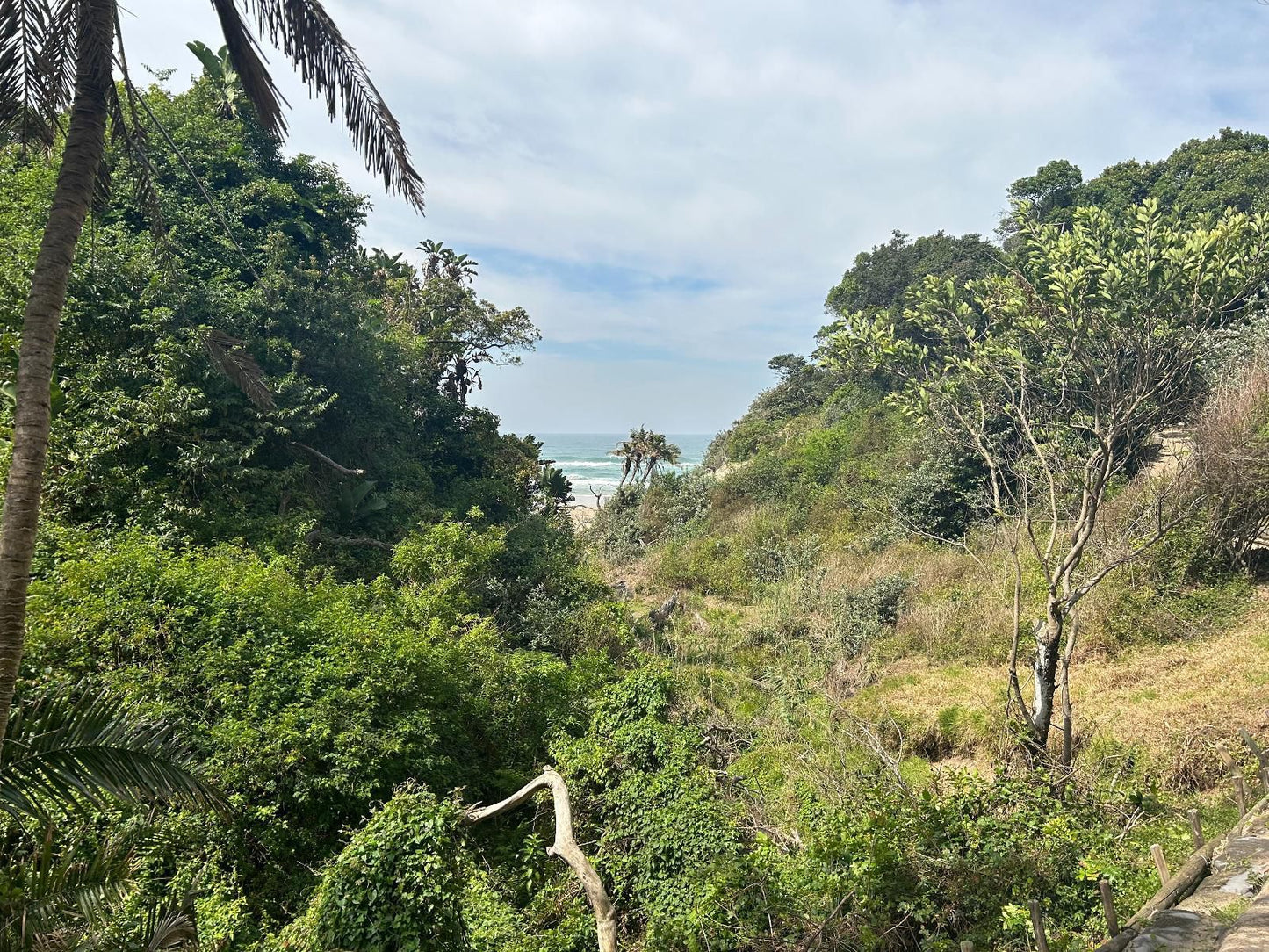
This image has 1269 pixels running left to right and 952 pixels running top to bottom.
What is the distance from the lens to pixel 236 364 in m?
4.79

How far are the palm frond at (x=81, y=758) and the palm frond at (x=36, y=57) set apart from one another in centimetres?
311

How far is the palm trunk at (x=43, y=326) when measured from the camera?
9.05ft

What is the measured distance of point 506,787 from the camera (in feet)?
24.9

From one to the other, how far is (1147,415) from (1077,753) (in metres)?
3.93

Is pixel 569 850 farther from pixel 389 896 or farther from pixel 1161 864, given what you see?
pixel 1161 864

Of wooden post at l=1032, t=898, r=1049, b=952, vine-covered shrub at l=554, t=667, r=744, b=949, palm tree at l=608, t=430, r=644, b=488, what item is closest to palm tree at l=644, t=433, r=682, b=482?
palm tree at l=608, t=430, r=644, b=488

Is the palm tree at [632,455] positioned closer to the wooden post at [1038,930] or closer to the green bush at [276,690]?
the green bush at [276,690]

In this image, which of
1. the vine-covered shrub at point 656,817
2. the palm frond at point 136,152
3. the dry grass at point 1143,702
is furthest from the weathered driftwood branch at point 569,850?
the palm frond at point 136,152

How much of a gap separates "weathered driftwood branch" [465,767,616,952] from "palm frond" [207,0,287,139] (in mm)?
5717

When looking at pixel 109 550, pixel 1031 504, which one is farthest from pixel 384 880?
pixel 1031 504

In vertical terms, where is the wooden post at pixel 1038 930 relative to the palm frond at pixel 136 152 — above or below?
below

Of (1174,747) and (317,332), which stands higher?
(317,332)

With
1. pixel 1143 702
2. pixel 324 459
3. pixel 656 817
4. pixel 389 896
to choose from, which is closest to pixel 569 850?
pixel 656 817

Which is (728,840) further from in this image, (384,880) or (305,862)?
(305,862)
